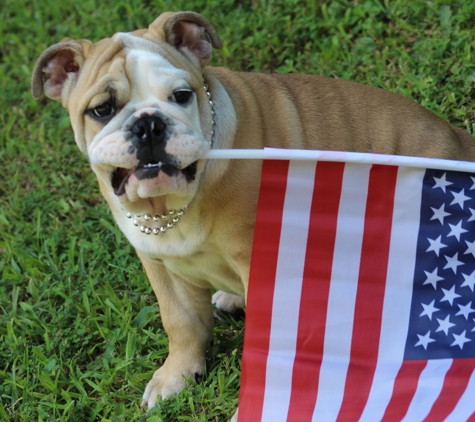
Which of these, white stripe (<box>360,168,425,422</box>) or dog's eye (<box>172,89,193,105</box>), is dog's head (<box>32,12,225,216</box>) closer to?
dog's eye (<box>172,89,193,105</box>)

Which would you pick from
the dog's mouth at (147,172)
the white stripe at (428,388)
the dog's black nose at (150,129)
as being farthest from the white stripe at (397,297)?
the dog's black nose at (150,129)

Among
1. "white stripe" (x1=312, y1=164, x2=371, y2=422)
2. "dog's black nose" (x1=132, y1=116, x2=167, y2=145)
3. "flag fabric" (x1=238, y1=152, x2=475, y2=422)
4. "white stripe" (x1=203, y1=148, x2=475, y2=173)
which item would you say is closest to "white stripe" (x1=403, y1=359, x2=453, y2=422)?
"flag fabric" (x1=238, y1=152, x2=475, y2=422)

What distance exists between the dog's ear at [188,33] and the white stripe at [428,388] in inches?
71.1

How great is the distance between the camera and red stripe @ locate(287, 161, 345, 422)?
10.2ft

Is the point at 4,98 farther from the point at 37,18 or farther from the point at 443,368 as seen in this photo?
the point at 443,368

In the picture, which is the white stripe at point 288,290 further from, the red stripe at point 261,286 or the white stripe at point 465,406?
the white stripe at point 465,406

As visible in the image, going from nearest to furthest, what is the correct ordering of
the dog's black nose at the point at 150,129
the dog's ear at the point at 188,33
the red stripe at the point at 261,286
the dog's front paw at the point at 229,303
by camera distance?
the dog's black nose at the point at 150,129 < the red stripe at the point at 261,286 < the dog's ear at the point at 188,33 < the dog's front paw at the point at 229,303

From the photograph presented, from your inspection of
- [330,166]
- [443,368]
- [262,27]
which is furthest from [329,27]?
[443,368]

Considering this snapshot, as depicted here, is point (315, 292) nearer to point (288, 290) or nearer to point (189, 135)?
point (288, 290)

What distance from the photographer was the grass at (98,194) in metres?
3.83

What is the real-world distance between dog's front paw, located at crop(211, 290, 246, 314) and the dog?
1.08ft

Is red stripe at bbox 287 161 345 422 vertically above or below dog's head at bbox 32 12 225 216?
below

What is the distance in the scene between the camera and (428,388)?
316 cm

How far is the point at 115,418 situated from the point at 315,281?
1.30 meters
